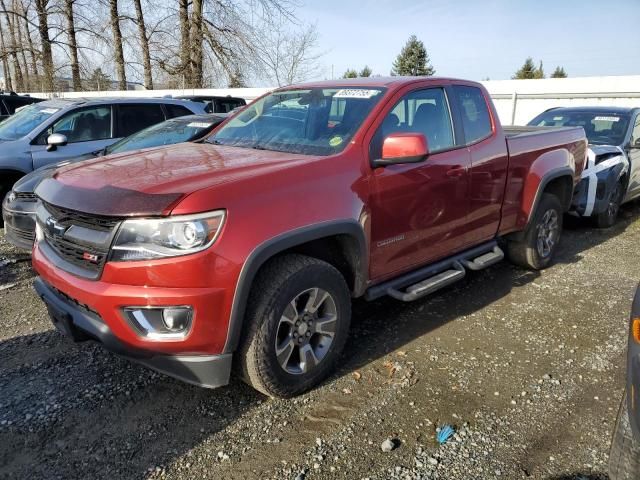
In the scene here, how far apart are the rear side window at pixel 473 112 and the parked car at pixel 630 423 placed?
7.55ft

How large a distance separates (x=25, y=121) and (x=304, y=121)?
5149 mm

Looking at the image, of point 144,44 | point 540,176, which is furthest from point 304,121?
point 144,44

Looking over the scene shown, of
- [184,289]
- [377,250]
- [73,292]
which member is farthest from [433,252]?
[73,292]

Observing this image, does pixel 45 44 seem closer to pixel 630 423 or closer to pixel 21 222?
pixel 21 222

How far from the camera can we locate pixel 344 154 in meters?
3.06

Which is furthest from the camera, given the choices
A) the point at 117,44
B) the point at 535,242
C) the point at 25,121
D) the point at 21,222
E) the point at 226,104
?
the point at 117,44

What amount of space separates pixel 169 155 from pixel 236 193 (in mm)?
1062

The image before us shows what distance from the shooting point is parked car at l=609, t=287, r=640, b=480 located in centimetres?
187

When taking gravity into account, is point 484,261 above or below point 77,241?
below

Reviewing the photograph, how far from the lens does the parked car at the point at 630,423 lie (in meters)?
1.87

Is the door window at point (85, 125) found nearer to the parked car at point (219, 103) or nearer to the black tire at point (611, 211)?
the parked car at point (219, 103)

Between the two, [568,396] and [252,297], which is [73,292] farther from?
[568,396]

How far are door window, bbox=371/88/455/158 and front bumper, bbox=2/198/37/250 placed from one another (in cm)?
347

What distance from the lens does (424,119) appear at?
3732 mm
